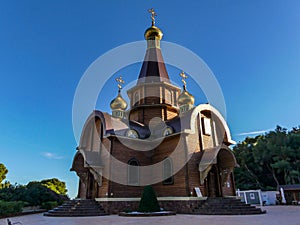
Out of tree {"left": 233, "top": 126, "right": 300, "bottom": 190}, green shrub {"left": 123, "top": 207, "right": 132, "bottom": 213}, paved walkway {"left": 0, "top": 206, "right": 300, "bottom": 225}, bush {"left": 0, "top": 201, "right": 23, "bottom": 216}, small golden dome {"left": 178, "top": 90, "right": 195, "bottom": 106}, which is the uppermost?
small golden dome {"left": 178, "top": 90, "right": 195, "bottom": 106}

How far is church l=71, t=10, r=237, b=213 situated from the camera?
37.1 ft

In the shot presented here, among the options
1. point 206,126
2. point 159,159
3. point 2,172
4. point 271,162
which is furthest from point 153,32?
point 2,172

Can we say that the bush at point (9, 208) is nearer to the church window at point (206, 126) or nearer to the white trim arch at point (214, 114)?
the white trim arch at point (214, 114)

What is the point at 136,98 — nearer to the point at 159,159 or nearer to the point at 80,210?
the point at 159,159

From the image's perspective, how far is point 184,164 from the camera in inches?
446

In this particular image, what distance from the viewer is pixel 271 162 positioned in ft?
78.2

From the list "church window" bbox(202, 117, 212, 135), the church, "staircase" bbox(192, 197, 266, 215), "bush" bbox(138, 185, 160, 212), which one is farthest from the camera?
"church window" bbox(202, 117, 212, 135)

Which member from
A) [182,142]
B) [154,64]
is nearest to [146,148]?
[182,142]

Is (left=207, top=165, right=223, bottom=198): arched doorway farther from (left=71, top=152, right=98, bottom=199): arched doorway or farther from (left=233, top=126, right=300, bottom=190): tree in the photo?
(left=233, top=126, right=300, bottom=190): tree

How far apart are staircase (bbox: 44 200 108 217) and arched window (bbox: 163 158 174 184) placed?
351cm

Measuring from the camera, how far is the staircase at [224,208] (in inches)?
372

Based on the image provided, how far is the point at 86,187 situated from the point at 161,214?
17.4ft

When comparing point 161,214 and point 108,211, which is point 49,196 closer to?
point 108,211

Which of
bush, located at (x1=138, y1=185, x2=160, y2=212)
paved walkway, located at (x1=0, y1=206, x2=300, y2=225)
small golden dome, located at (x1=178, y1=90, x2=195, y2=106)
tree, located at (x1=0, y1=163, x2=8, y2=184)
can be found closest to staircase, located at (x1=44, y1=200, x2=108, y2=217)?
paved walkway, located at (x1=0, y1=206, x2=300, y2=225)
